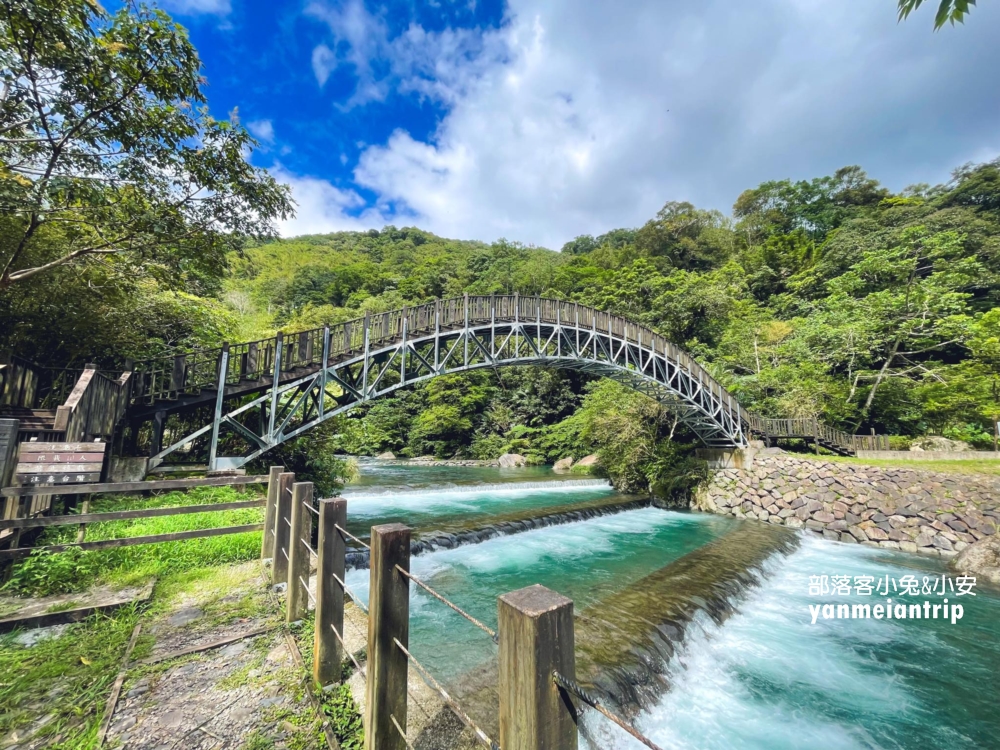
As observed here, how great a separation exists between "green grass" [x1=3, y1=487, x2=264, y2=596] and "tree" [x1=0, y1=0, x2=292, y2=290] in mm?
4066

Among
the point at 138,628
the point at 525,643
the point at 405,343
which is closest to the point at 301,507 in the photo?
the point at 138,628

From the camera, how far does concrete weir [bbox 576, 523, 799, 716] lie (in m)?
4.40

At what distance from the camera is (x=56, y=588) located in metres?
3.97

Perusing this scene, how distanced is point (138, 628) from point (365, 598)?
341 centimetres

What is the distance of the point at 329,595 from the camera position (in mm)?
2793

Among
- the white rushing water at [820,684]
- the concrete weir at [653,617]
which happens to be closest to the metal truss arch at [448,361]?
the concrete weir at [653,617]

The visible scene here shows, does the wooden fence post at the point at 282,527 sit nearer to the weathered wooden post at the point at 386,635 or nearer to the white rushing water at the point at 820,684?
the weathered wooden post at the point at 386,635

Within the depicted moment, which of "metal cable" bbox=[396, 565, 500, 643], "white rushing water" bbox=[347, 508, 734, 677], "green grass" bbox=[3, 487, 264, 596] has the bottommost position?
"white rushing water" bbox=[347, 508, 734, 677]

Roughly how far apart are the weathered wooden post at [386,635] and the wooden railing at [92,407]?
5.76 meters

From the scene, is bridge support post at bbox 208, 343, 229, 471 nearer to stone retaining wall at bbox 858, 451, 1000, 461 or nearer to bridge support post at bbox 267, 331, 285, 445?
bridge support post at bbox 267, 331, 285, 445

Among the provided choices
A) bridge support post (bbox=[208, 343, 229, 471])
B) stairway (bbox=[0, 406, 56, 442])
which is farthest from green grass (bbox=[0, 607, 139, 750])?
bridge support post (bbox=[208, 343, 229, 471])

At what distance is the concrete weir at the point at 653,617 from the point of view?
14.4 ft

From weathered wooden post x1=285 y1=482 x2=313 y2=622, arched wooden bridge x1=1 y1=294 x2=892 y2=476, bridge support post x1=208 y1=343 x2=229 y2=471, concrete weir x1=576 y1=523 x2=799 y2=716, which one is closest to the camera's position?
weathered wooden post x1=285 y1=482 x2=313 y2=622

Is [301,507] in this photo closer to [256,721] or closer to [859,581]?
[256,721]
